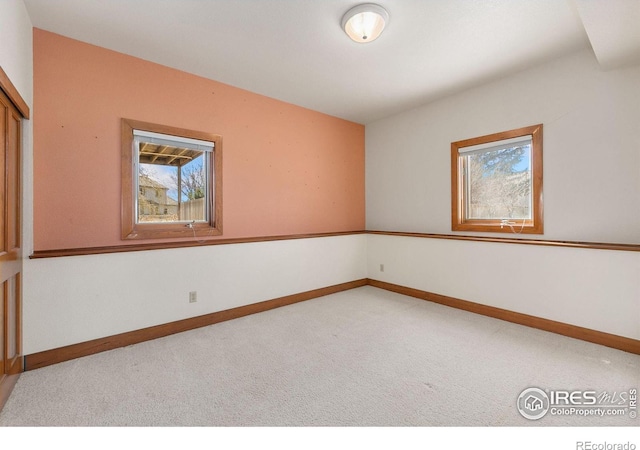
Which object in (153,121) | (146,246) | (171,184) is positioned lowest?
(146,246)

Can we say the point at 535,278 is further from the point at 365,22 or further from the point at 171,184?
the point at 171,184

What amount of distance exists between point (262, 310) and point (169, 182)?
175cm

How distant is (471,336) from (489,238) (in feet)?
3.77

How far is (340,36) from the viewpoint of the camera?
2490mm

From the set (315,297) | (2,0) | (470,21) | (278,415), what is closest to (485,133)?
(470,21)

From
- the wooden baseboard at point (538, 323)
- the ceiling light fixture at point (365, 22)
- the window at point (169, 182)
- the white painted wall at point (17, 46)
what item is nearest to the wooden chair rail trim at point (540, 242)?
the wooden baseboard at point (538, 323)

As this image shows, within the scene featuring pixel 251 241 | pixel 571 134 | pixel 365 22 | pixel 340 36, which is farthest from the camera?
pixel 251 241

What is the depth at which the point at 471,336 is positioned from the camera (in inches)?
107

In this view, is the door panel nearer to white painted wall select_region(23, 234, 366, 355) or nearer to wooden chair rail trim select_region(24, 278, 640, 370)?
white painted wall select_region(23, 234, 366, 355)

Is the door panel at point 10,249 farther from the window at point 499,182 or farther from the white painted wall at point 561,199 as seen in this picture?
the window at point 499,182

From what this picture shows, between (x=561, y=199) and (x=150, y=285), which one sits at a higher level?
(x=561, y=199)

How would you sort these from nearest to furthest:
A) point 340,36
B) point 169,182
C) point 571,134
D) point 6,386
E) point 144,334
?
point 6,386
point 340,36
point 144,334
point 571,134
point 169,182

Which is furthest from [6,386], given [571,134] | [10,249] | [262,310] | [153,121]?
[571,134]

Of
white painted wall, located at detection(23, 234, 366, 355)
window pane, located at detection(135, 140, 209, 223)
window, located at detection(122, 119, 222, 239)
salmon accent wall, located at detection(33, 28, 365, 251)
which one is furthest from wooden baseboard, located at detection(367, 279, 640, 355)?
window pane, located at detection(135, 140, 209, 223)
